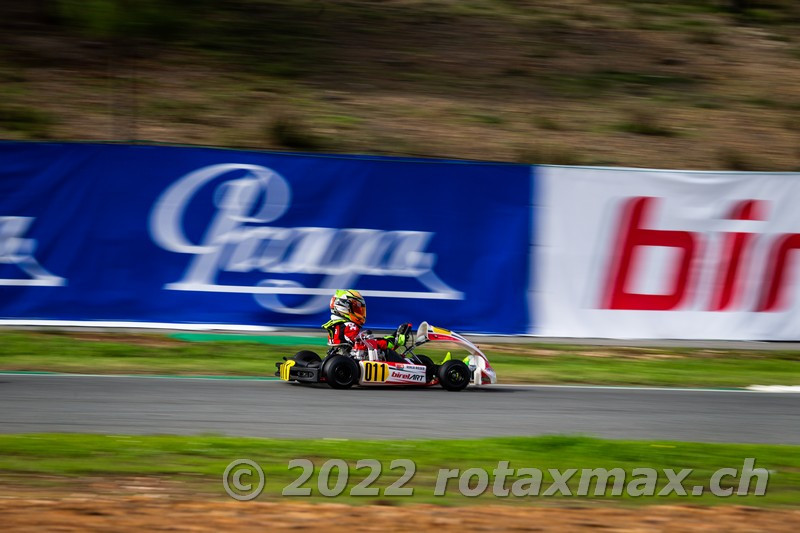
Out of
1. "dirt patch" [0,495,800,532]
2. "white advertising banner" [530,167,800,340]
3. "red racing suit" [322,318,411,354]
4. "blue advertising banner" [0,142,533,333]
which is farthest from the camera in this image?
"white advertising banner" [530,167,800,340]

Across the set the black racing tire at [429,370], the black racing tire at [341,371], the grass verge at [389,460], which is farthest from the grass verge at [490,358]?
the grass verge at [389,460]

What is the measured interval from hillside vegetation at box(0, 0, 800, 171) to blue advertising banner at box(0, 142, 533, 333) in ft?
11.4

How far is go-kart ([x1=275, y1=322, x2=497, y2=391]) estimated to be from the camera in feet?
33.2

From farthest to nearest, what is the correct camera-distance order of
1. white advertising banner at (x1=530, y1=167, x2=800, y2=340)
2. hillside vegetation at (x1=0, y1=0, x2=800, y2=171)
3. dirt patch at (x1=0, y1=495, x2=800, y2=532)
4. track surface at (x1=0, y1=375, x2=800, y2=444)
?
hillside vegetation at (x1=0, y1=0, x2=800, y2=171)
white advertising banner at (x1=530, y1=167, x2=800, y2=340)
track surface at (x1=0, y1=375, x2=800, y2=444)
dirt patch at (x1=0, y1=495, x2=800, y2=532)

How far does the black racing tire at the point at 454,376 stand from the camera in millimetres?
10430

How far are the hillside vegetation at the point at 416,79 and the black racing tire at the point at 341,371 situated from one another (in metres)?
7.56

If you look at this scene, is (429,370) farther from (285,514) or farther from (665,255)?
(285,514)

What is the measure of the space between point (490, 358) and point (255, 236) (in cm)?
345

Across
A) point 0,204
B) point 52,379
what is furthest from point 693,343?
point 0,204

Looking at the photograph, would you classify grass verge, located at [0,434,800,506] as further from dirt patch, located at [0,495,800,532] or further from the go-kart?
the go-kart

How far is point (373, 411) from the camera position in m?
8.98

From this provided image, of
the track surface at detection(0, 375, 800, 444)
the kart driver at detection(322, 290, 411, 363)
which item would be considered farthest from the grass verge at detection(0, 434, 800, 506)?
the kart driver at detection(322, 290, 411, 363)

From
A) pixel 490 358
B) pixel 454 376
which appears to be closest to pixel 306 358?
pixel 454 376

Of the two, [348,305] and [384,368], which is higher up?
[348,305]
